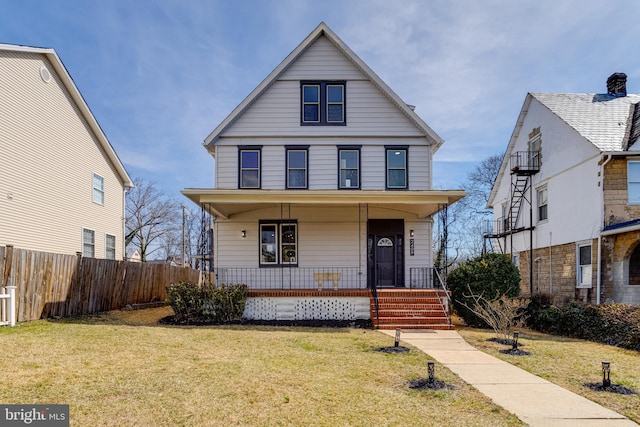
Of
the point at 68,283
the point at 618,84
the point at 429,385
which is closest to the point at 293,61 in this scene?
the point at 68,283

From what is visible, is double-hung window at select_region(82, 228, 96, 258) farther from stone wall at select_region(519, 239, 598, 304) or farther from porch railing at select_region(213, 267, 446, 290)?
stone wall at select_region(519, 239, 598, 304)

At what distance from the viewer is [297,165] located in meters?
15.4

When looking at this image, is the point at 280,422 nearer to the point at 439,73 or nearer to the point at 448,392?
the point at 448,392

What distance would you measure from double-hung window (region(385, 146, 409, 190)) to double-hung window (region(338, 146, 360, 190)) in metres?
1.13

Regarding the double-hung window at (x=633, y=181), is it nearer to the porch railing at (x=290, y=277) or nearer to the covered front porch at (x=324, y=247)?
the covered front porch at (x=324, y=247)

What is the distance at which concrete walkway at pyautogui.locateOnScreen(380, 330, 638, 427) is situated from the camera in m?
4.79

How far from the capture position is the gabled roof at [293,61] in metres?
15.1

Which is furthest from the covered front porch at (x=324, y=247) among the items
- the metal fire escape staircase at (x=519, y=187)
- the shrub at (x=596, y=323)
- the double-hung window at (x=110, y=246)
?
the double-hung window at (x=110, y=246)

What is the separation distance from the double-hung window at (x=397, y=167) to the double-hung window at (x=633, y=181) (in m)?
7.27

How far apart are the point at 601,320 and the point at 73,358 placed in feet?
38.7

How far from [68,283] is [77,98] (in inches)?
335

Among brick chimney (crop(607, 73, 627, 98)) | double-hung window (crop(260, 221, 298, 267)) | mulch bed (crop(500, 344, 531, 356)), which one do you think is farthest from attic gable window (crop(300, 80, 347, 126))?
brick chimney (crop(607, 73, 627, 98))

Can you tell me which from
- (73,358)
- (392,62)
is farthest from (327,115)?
(73,358)

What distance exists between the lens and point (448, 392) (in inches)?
222
